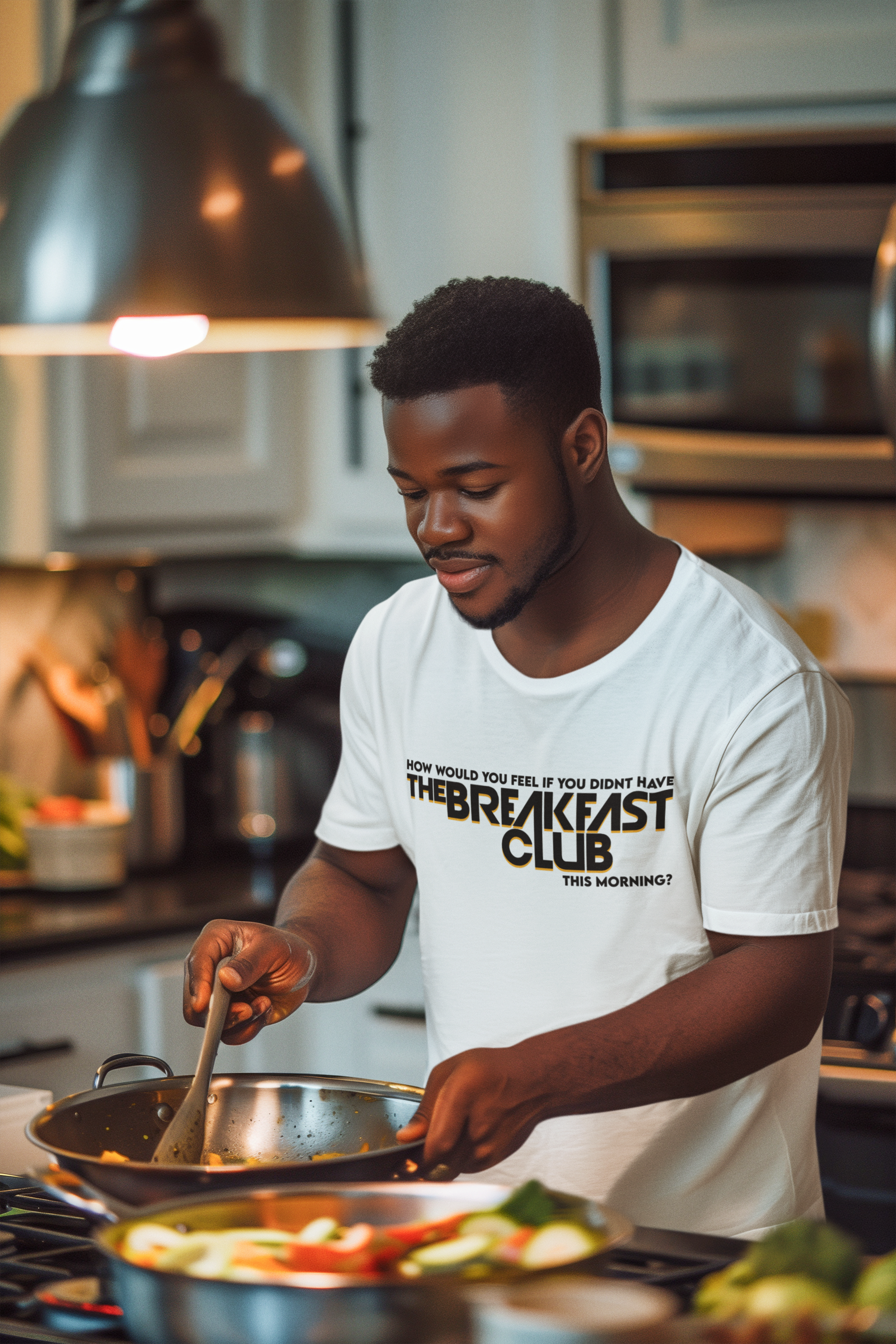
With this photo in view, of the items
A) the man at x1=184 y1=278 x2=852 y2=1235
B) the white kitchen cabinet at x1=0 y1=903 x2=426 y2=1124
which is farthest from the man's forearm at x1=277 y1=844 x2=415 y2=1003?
the white kitchen cabinet at x1=0 y1=903 x2=426 y2=1124

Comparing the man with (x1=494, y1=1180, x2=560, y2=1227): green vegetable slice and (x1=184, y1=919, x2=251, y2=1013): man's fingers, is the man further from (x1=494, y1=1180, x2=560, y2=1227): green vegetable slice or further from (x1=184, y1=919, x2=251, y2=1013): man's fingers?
(x1=494, y1=1180, x2=560, y2=1227): green vegetable slice

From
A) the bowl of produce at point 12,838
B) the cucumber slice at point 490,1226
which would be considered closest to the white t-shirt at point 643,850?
the cucumber slice at point 490,1226

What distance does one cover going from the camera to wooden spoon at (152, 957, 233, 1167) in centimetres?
110

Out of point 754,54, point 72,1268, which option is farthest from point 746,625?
point 754,54

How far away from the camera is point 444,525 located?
127 centimetres

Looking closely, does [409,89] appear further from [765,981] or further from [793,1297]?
[793,1297]

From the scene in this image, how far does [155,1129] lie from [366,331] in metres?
0.79

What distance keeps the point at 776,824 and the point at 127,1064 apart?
1.59 ft

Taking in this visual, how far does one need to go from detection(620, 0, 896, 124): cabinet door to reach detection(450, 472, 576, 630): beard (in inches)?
45.0

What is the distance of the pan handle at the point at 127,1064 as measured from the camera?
1.17m

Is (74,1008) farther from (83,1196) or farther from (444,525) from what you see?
(83,1196)

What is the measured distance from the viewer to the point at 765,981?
1274 mm

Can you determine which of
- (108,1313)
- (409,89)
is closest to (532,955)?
(108,1313)

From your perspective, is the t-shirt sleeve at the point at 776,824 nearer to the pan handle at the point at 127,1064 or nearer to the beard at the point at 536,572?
the beard at the point at 536,572
